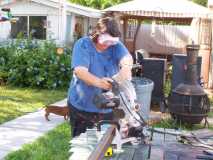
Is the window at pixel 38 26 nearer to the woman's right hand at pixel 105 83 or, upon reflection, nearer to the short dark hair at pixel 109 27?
the short dark hair at pixel 109 27

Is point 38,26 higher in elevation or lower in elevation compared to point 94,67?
higher

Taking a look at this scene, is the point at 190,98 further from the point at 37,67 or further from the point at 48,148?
the point at 37,67

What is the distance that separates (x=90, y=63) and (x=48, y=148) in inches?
104

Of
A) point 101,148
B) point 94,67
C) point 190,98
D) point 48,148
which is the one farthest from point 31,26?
point 101,148

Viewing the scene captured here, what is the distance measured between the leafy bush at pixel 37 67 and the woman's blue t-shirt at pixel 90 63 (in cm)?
748

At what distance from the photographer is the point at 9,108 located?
345 inches

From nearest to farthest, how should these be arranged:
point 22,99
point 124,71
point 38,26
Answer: point 124,71
point 22,99
point 38,26

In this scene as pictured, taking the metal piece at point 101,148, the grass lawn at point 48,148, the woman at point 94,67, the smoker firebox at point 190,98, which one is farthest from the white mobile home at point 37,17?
the metal piece at point 101,148

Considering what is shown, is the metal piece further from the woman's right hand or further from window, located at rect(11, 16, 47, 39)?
window, located at rect(11, 16, 47, 39)

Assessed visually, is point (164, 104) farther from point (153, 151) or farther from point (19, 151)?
point (153, 151)

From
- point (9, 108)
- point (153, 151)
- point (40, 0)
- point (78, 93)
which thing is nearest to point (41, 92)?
point (9, 108)

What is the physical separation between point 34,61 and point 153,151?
901 cm

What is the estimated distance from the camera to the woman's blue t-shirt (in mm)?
3617

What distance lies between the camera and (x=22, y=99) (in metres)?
9.84
